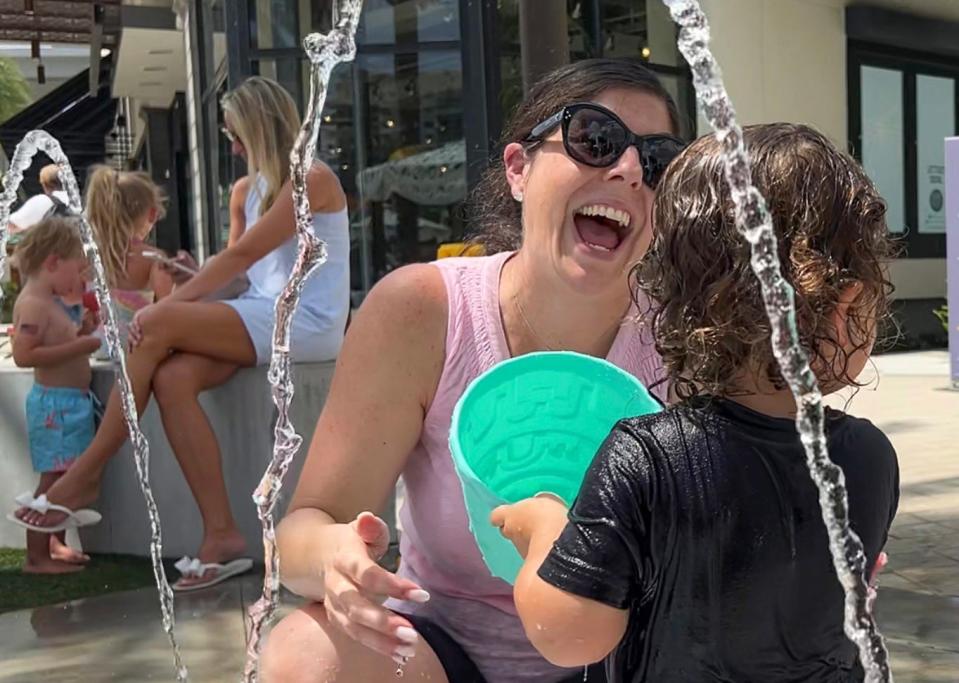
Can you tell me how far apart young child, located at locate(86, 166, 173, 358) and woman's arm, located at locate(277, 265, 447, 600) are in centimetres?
304

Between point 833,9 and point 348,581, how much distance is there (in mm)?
11215

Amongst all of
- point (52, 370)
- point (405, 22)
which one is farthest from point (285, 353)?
point (405, 22)

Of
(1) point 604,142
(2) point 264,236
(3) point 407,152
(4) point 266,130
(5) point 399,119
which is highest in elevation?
(5) point 399,119

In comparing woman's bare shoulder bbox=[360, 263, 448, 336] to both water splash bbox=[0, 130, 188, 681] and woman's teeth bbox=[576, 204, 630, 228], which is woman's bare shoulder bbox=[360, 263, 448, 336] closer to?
woman's teeth bbox=[576, 204, 630, 228]

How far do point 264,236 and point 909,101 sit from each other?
10.3 meters

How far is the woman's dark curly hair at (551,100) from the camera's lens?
71.0 inches

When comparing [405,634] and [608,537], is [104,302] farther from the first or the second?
[608,537]

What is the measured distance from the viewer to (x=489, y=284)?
1792 mm

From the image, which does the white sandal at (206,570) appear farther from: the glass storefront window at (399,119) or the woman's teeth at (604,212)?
the glass storefront window at (399,119)

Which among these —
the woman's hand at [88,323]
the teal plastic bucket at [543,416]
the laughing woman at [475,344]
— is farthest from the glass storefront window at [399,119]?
the teal plastic bucket at [543,416]

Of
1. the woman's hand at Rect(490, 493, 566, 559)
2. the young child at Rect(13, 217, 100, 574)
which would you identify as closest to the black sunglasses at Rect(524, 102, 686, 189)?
the woman's hand at Rect(490, 493, 566, 559)

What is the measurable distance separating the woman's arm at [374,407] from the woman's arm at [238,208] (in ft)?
8.96

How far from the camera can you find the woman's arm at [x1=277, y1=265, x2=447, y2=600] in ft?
5.45

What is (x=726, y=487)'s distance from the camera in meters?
1.26
